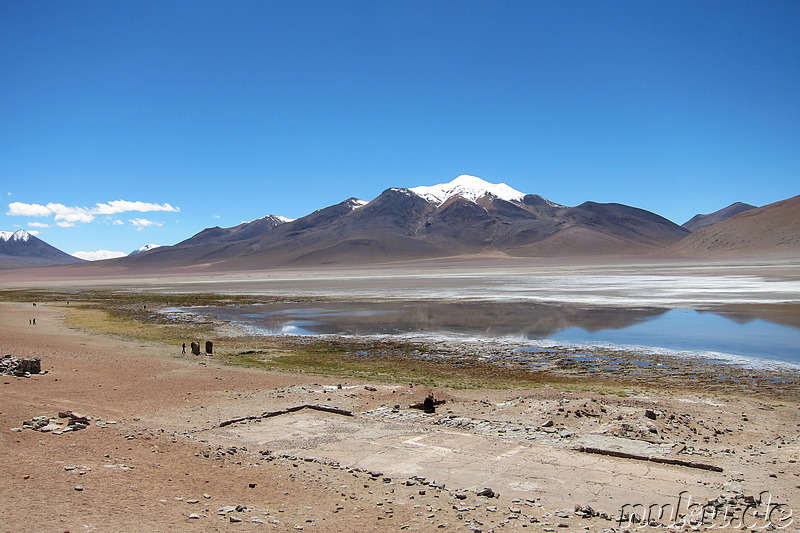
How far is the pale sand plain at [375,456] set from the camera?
6996 millimetres

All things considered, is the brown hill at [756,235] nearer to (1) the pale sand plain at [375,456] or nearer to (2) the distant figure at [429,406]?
(1) the pale sand plain at [375,456]

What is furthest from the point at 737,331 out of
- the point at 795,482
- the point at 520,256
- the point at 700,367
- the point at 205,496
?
the point at 520,256

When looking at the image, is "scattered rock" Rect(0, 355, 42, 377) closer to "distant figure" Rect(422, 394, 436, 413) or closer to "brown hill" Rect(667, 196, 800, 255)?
"distant figure" Rect(422, 394, 436, 413)

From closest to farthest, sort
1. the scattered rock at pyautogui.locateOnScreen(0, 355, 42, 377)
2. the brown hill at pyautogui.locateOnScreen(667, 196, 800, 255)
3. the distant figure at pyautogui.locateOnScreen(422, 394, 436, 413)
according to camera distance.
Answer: the distant figure at pyautogui.locateOnScreen(422, 394, 436, 413) → the scattered rock at pyautogui.locateOnScreen(0, 355, 42, 377) → the brown hill at pyautogui.locateOnScreen(667, 196, 800, 255)

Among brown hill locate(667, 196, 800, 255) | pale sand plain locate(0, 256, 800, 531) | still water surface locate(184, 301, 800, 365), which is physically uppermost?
brown hill locate(667, 196, 800, 255)

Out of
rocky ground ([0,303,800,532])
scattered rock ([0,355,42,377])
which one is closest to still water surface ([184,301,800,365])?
rocky ground ([0,303,800,532])

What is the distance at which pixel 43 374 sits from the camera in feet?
52.8

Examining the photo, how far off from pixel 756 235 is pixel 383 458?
147 m

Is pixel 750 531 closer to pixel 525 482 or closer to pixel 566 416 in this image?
pixel 525 482

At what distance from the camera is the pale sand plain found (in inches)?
275

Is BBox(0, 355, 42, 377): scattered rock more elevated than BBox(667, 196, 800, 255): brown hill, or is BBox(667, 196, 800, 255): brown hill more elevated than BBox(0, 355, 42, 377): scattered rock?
BBox(667, 196, 800, 255): brown hill

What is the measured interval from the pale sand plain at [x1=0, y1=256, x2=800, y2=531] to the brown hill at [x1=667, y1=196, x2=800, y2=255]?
12301cm

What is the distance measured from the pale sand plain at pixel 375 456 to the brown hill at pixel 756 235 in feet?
404

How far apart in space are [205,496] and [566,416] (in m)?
6.57
